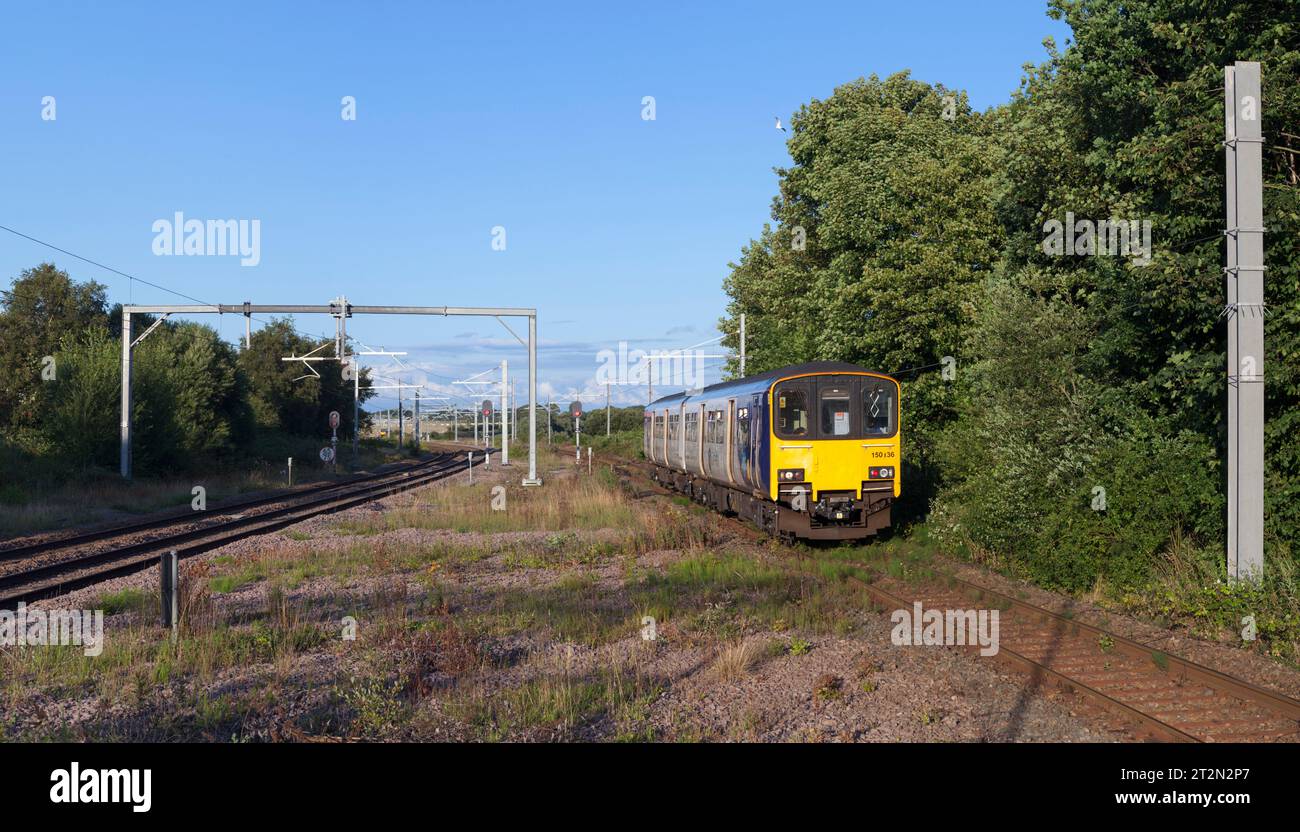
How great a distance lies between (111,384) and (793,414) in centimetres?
2504

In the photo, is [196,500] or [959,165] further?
[196,500]

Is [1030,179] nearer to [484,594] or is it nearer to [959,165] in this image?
[959,165]

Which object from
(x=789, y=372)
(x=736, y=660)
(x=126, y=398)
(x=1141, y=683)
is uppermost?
(x=789, y=372)

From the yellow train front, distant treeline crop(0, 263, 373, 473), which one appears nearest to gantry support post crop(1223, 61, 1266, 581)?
the yellow train front

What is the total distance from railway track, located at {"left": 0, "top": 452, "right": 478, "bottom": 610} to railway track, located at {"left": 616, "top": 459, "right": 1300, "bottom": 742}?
1209 centimetres

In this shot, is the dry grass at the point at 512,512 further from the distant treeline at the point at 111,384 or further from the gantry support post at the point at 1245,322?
the gantry support post at the point at 1245,322

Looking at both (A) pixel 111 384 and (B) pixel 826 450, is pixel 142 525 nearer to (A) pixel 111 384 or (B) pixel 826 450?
(A) pixel 111 384

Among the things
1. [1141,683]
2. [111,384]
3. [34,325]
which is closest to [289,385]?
[34,325]

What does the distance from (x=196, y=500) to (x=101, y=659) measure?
20.5m

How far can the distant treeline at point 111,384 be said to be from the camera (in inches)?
1281

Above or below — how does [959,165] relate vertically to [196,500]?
above

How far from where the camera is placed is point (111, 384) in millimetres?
32625
